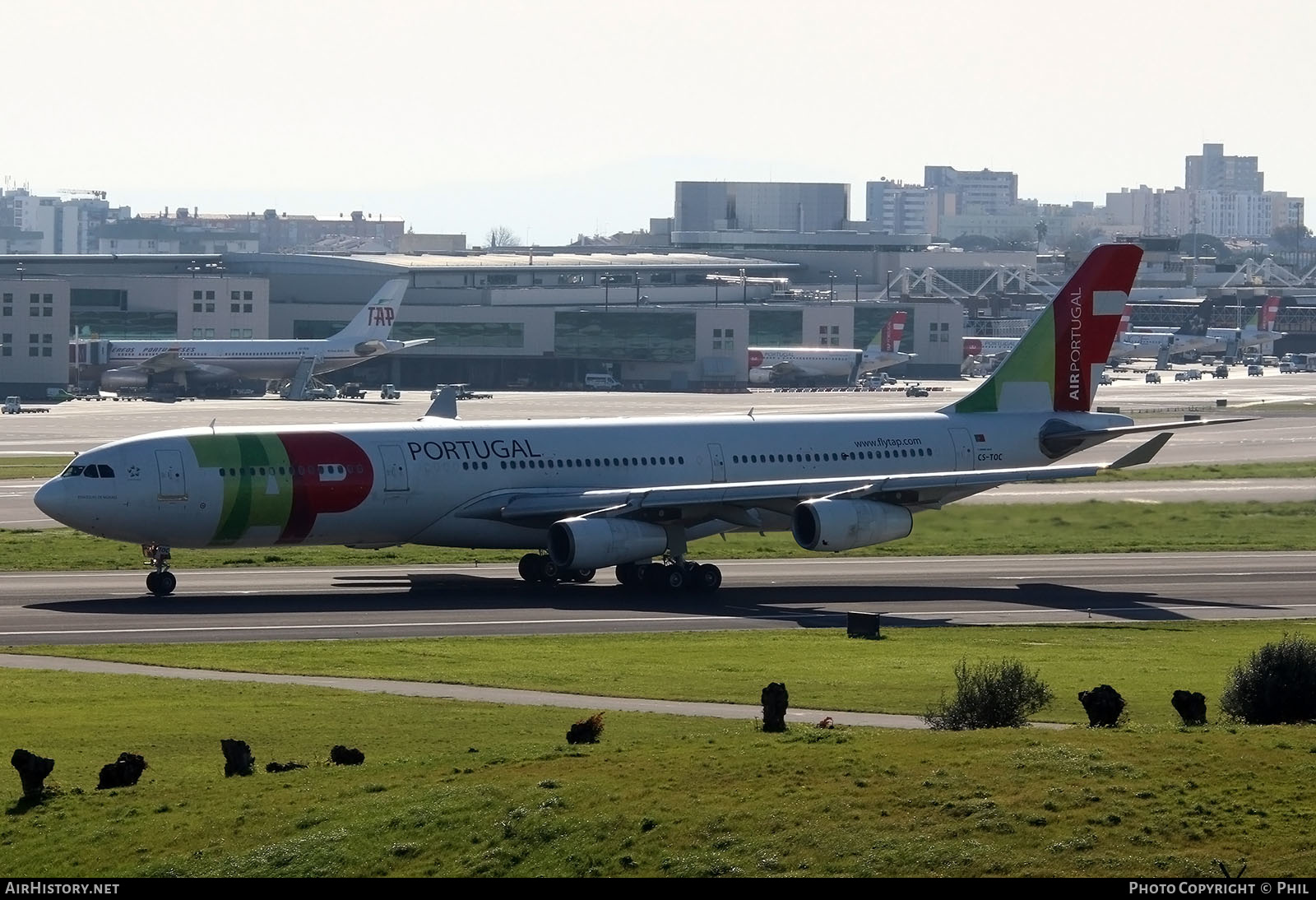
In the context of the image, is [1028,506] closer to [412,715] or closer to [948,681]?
[948,681]

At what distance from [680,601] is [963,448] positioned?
1484cm

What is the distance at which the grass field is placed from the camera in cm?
2330

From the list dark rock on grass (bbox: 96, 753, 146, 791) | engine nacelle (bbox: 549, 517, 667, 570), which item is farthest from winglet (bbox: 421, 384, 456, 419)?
dark rock on grass (bbox: 96, 753, 146, 791)

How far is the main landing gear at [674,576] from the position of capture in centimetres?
5934

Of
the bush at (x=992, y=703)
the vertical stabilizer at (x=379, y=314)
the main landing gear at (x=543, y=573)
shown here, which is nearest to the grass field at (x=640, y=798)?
the bush at (x=992, y=703)

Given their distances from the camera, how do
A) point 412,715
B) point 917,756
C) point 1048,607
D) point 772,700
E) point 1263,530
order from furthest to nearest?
point 1263,530 < point 1048,607 < point 412,715 < point 772,700 < point 917,756

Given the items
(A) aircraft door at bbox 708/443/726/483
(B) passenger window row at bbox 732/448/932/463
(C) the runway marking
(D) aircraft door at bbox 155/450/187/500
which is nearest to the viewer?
(C) the runway marking

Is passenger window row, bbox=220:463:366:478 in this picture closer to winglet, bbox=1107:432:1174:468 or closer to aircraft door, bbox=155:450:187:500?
aircraft door, bbox=155:450:187:500

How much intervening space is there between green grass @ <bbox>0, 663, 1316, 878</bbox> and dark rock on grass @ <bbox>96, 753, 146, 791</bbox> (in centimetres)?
31

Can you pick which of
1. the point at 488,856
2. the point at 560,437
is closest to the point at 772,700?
the point at 488,856

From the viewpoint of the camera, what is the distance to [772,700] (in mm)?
31125

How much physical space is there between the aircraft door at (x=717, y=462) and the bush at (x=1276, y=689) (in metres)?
31.2

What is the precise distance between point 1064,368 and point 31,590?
1407 inches

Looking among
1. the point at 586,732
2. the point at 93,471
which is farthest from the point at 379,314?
the point at 586,732
